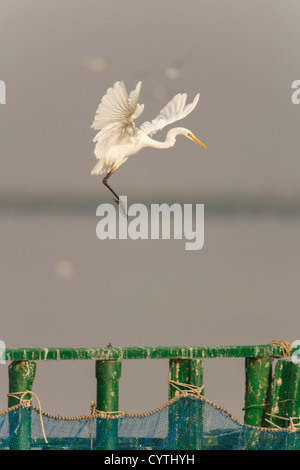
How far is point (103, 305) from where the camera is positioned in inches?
207

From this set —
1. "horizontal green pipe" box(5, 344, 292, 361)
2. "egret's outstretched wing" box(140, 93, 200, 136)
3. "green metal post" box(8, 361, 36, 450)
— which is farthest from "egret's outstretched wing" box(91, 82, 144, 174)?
"green metal post" box(8, 361, 36, 450)

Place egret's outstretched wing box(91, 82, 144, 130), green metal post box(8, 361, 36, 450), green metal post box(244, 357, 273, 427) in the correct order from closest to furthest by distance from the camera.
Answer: green metal post box(8, 361, 36, 450) < green metal post box(244, 357, 273, 427) < egret's outstretched wing box(91, 82, 144, 130)

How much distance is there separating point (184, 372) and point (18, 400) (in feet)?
2.24

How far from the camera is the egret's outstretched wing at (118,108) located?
4.14 metres

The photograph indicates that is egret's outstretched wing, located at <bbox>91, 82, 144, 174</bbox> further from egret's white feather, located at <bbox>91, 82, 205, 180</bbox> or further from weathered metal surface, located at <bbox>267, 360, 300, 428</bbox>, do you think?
weathered metal surface, located at <bbox>267, 360, 300, 428</bbox>

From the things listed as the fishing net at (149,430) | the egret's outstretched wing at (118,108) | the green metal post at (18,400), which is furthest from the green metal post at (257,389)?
the egret's outstretched wing at (118,108)

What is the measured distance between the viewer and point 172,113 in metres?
4.62

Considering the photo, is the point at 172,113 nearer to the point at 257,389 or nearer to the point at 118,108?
the point at 118,108

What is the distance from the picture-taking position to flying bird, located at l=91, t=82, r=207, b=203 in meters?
4.20

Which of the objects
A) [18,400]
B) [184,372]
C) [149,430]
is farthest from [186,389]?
[18,400]

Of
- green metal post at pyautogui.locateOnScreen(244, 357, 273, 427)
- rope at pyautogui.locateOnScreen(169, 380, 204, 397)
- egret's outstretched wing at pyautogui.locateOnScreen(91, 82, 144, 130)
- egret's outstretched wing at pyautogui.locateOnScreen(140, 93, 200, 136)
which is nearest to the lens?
rope at pyautogui.locateOnScreen(169, 380, 204, 397)

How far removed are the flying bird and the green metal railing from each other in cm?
132
